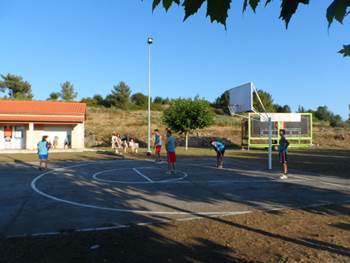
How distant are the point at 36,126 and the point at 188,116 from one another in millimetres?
13281

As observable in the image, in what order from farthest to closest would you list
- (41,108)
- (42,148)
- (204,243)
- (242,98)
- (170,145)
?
(41,108) → (242,98) → (42,148) → (170,145) → (204,243)

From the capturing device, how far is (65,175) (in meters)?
15.5

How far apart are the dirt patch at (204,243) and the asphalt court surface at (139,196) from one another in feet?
2.49

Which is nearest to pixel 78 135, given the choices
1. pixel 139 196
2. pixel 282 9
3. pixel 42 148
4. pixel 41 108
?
pixel 41 108

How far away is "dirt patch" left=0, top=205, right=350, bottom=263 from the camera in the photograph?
527cm

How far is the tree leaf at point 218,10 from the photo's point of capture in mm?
1521

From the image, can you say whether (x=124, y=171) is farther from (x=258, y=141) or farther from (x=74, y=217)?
(x=258, y=141)

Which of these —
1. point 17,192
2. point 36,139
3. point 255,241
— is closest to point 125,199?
point 17,192

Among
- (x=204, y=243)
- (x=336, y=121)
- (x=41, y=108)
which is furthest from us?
(x=336, y=121)

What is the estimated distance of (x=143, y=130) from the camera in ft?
163

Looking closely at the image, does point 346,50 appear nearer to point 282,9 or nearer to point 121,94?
point 282,9

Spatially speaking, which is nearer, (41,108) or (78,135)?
(78,135)

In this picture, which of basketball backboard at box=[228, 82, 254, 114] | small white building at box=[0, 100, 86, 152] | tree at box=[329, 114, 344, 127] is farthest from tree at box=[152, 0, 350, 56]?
tree at box=[329, 114, 344, 127]

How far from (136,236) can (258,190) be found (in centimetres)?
595
